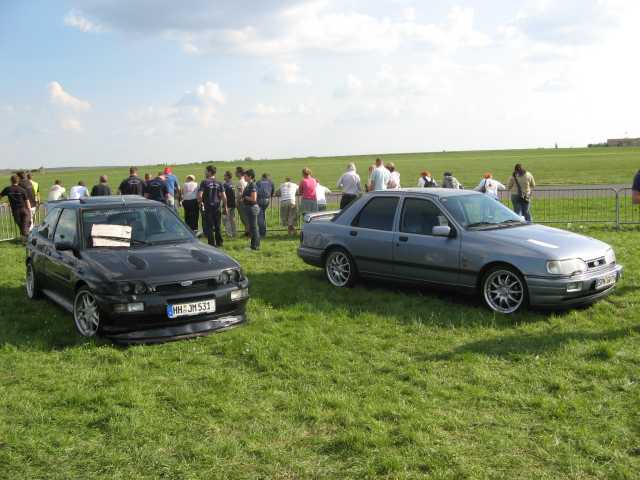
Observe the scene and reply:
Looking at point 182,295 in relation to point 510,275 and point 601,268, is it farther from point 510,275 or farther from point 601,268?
point 601,268

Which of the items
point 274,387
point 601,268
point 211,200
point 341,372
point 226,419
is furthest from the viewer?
point 211,200

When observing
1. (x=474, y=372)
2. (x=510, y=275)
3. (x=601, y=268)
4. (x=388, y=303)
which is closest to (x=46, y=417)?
(x=474, y=372)

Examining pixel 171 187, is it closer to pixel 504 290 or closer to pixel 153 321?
pixel 153 321

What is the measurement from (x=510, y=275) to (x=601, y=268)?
1112 mm

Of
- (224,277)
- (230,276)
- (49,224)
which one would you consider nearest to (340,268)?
(230,276)

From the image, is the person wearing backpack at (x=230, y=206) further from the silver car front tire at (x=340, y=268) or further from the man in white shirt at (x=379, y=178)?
the silver car front tire at (x=340, y=268)

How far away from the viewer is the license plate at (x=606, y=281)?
7.70m

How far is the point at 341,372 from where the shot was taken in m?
6.10

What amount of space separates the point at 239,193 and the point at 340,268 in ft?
24.6

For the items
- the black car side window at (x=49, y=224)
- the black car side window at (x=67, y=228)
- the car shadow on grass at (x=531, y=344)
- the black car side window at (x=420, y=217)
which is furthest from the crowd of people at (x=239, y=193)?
the car shadow on grass at (x=531, y=344)

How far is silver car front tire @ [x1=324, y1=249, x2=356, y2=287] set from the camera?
9.69m

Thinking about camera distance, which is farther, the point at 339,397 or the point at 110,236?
the point at 110,236

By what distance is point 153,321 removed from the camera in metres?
6.88

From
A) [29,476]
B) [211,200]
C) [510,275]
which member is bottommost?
[29,476]
